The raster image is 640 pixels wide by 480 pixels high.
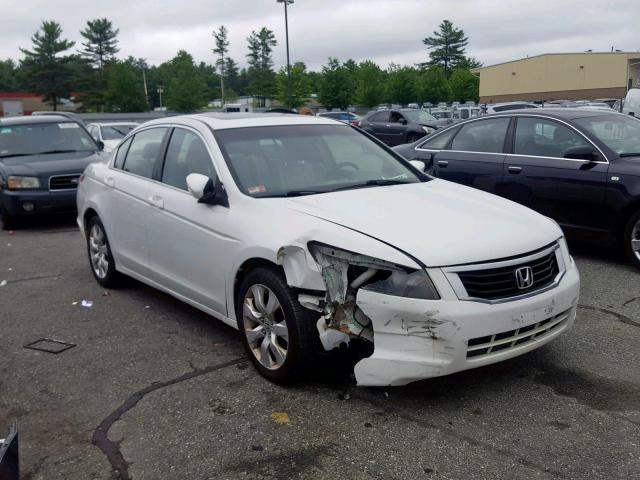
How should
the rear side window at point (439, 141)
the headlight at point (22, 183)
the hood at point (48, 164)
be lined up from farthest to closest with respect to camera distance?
the hood at point (48, 164), the headlight at point (22, 183), the rear side window at point (439, 141)

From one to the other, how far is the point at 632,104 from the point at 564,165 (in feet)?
46.7

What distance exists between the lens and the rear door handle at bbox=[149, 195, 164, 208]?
5020mm

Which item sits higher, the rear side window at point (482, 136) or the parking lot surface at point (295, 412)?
the rear side window at point (482, 136)

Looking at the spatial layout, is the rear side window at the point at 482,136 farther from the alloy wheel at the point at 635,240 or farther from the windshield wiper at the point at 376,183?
the windshield wiper at the point at 376,183

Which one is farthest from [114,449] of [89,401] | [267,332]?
[267,332]

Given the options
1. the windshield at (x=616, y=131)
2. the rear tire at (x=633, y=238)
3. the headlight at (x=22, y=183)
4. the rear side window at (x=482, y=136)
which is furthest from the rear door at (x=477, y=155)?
the headlight at (x=22, y=183)

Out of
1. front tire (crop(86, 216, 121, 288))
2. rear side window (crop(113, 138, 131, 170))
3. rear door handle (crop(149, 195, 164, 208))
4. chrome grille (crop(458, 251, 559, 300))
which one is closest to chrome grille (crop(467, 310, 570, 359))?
chrome grille (crop(458, 251, 559, 300))

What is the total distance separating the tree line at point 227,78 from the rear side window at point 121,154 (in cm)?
4408

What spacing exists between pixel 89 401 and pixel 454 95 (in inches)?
2749

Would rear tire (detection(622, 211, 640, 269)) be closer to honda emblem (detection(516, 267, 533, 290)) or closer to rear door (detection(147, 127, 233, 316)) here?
honda emblem (detection(516, 267, 533, 290))

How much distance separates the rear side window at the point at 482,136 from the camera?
7.55m

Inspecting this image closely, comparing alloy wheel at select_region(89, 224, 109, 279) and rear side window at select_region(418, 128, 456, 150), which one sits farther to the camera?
rear side window at select_region(418, 128, 456, 150)

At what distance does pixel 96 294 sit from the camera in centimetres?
619

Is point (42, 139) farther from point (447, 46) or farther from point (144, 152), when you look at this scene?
point (447, 46)
